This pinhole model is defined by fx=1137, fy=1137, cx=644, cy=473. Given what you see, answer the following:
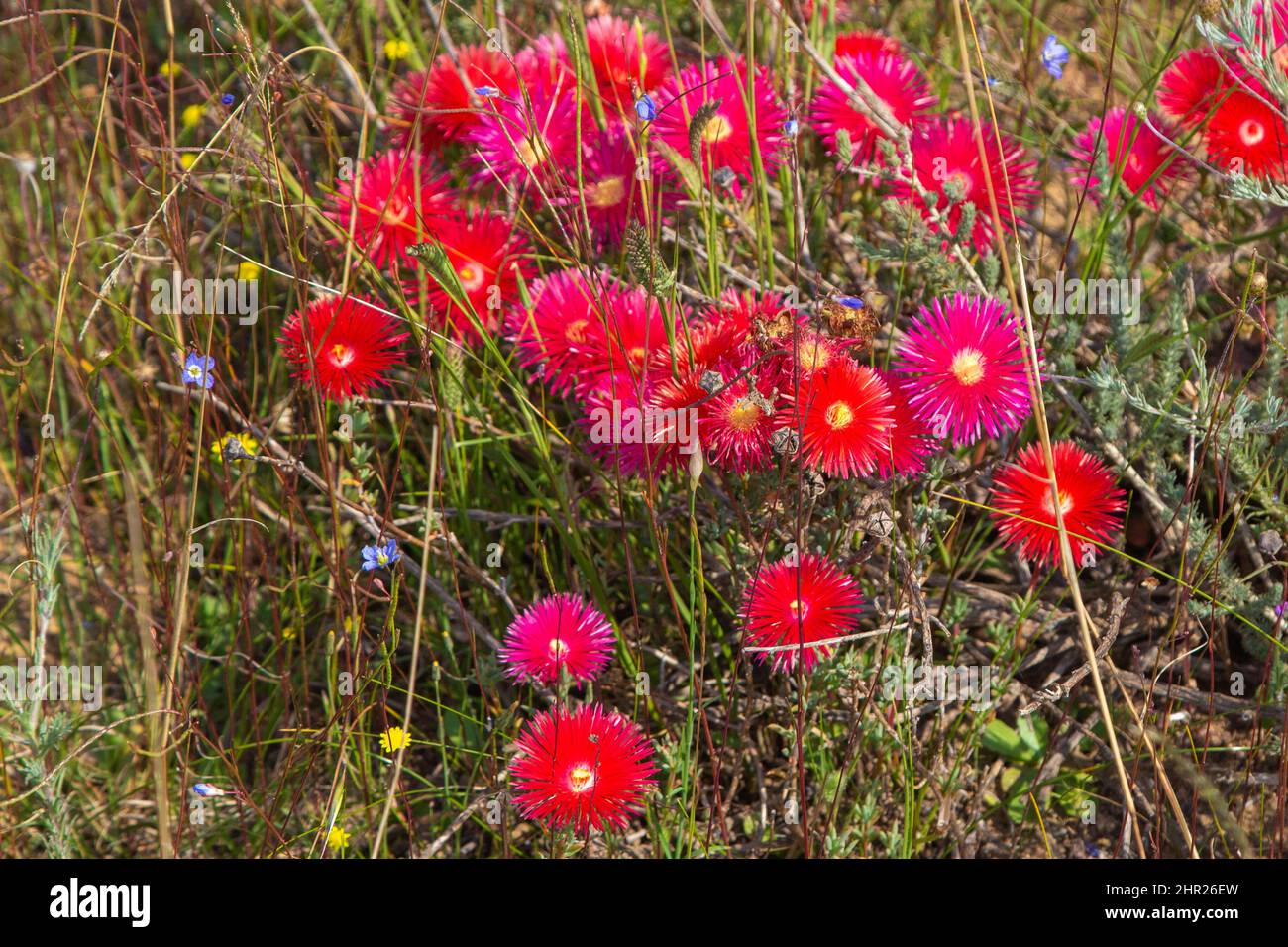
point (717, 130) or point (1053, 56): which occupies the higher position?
point (1053, 56)

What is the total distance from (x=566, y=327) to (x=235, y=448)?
46 centimetres

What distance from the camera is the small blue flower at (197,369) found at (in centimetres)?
151

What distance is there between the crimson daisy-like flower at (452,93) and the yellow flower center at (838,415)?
2.67ft

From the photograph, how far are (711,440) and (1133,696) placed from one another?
28.7 inches

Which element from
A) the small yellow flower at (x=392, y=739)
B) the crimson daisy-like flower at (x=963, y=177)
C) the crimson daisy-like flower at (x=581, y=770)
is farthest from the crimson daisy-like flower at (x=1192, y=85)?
the small yellow flower at (x=392, y=739)

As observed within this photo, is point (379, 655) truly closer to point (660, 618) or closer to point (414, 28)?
point (660, 618)

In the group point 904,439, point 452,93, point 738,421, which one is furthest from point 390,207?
point 904,439

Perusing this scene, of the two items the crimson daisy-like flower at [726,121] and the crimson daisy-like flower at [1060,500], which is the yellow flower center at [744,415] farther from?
the crimson daisy-like flower at [726,121]

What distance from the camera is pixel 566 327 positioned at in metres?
1.57

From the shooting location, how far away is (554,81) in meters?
1.81

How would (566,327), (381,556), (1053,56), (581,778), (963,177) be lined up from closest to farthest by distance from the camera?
(581,778), (381,556), (566,327), (963,177), (1053,56)

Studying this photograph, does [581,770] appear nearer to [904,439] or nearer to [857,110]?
[904,439]
